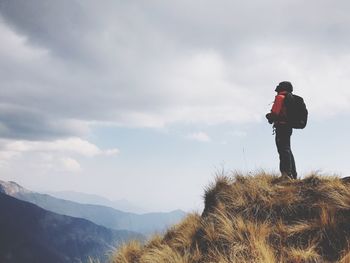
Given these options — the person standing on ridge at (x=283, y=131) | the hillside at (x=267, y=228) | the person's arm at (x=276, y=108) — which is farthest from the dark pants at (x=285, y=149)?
the hillside at (x=267, y=228)

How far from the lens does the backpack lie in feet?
40.2

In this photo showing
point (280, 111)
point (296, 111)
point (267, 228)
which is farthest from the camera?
point (280, 111)

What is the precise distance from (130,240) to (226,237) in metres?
4.47

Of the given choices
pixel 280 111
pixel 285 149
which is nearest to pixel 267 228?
pixel 285 149

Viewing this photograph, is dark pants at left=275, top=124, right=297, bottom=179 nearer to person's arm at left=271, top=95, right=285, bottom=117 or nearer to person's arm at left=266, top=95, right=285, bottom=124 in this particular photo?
person's arm at left=266, top=95, right=285, bottom=124

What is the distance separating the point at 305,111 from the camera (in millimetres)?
12289

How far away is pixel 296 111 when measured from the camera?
12.3 metres

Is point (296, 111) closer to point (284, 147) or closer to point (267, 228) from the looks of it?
point (284, 147)

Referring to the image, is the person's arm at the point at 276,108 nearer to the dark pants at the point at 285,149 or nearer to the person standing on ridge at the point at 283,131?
the person standing on ridge at the point at 283,131

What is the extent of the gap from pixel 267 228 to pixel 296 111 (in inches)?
197

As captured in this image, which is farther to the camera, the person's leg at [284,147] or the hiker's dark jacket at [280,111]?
the hiker's dark jacket at [280,111]

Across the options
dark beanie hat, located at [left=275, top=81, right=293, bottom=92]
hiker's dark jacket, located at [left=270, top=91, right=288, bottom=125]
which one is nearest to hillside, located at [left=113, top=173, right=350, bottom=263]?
hiker's dark jacket, located at [left=270, top=91, right=288, bottom=125]

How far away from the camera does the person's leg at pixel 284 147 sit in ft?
40.3

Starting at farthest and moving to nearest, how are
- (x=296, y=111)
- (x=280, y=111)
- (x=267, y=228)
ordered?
(x=280, y=111) < (x=296, y=111) < (x=267, y=228)
